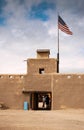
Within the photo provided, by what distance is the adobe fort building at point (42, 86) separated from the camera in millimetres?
31172

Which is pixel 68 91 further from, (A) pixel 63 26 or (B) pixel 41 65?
(A) pixel 63 26

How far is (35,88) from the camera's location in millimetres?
32562

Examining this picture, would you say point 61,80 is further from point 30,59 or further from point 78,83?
point 30,59

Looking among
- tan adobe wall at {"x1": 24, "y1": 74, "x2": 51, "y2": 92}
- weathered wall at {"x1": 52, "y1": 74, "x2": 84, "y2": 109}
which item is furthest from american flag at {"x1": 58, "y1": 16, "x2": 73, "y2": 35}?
tan adobe wall at {"x1": 24, "y1": 74, "x2": 51, "y2": 92}

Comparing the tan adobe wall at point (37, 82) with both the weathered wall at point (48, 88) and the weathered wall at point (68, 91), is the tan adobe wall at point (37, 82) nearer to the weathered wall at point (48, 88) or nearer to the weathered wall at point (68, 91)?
the weathered wall at point (48, 88)

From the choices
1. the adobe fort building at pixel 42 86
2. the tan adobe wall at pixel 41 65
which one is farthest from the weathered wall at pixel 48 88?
the tan adobe wall at pixel 41 65

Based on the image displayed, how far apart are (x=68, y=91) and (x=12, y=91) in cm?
595

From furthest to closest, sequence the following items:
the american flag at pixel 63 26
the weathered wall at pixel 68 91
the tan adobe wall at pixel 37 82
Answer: the american flag at pixel 63 26, the tan adobe wall at pixel 37 82, the weathered wall at pixel 68 91

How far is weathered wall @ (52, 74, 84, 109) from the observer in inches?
1221

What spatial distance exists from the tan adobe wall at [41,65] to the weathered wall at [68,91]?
2764 millimetres

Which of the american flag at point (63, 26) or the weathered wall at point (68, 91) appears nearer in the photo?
the weathered wall at point (68, 91)

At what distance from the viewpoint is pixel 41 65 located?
1363 inches

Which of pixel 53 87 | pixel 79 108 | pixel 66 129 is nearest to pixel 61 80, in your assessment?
pixel 53 87

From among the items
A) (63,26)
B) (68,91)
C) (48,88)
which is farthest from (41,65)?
(68,91)
